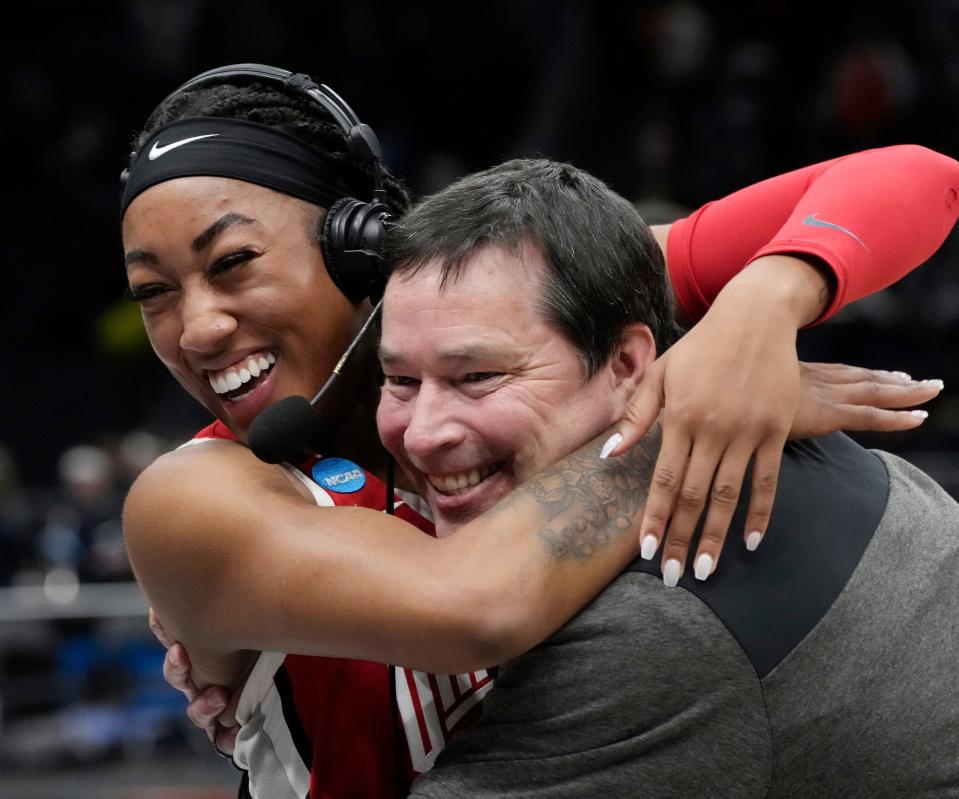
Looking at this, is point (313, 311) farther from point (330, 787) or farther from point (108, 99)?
point (108, 99)

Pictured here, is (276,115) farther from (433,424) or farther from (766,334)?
(766,334)

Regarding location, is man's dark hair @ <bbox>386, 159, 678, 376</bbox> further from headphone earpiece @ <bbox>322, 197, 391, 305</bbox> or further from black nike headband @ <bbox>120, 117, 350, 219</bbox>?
black nike headband @ <bbox>120, 117, 350, 219</bbox>

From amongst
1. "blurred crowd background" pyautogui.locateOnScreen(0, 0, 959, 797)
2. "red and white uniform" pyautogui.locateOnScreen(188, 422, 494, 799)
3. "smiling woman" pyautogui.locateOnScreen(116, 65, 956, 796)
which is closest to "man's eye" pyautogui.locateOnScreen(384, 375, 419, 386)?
"smiling woman" pyautogui.locateOnScreen(116, 65, 956, 796)

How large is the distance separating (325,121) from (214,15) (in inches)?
277

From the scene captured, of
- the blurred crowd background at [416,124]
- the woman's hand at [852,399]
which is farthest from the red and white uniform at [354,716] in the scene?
the blurred crowd background at [416,124]

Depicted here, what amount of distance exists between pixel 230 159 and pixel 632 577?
1.02 m

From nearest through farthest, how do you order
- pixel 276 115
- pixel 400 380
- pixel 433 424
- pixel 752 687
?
pixel 752 687, pixel 433 424, pixel 400 380, pixel 276 115

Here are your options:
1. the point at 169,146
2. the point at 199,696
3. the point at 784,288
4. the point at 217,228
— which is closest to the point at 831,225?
the point at 784,288

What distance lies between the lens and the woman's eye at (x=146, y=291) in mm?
2236

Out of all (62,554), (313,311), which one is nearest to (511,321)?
(313,311)

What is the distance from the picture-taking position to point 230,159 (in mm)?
2232

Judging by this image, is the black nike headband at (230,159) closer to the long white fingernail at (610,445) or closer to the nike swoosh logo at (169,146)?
the nike swoosh logo at (169,146)

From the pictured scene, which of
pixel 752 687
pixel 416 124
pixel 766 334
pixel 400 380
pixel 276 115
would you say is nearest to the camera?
pixel 752 687

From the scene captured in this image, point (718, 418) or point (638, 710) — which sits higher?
point (718, 418)
